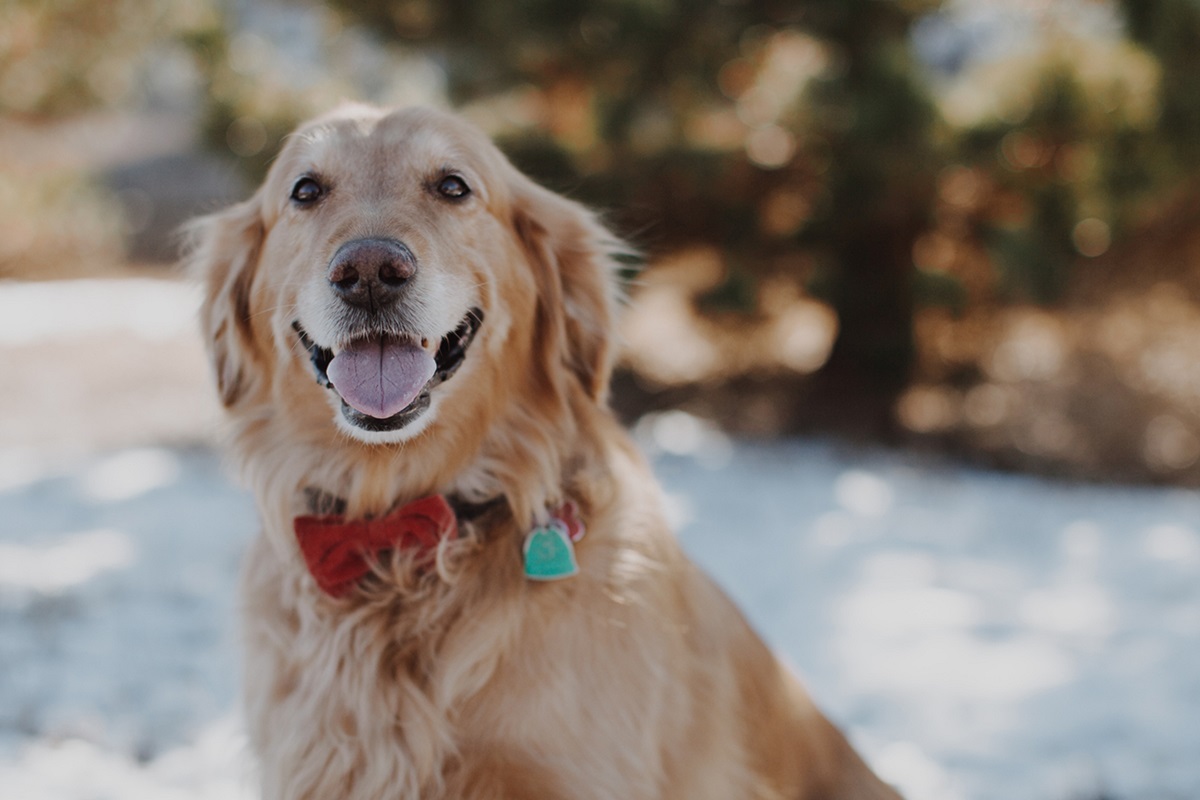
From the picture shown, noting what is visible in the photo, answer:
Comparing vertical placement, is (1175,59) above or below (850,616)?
above

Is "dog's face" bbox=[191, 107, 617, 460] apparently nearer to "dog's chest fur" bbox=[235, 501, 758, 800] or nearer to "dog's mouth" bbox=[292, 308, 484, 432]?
"dog's mouth" bbox=[292, 308, 484, 432]

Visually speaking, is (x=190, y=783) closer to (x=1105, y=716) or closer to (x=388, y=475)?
(x=388, y=475)

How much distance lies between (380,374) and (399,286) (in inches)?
7.3

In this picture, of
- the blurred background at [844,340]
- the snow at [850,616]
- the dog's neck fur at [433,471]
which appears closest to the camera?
the dog's neck fur at [433,471]

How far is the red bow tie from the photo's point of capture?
208cm

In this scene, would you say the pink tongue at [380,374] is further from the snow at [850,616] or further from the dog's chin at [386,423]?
the snow at [850,616]

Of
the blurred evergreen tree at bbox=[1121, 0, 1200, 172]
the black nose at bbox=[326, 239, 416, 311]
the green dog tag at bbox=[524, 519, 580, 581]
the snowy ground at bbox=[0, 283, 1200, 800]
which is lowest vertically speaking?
the snowy ground at bbox=[0, 283, 1200, 800]

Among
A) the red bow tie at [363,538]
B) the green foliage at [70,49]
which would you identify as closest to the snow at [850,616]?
the red bow tie at [363,538]

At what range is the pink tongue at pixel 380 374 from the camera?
199 cm

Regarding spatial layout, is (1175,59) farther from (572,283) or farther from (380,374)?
(380,374)

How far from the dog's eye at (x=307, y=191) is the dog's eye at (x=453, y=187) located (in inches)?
10.8

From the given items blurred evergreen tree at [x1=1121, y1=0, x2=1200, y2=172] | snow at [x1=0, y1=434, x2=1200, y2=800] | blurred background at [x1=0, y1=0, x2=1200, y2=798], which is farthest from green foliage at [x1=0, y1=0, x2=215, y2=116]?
blurred evergreen tree at [x1=1121, y1=0, x2=1200, y2=172]

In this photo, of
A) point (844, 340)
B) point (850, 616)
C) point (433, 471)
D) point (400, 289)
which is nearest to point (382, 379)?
point (400, 289)

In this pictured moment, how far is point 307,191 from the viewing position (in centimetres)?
229
